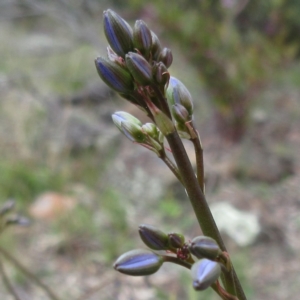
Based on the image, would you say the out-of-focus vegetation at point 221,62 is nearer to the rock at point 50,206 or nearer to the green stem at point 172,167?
the rock at point 50,206

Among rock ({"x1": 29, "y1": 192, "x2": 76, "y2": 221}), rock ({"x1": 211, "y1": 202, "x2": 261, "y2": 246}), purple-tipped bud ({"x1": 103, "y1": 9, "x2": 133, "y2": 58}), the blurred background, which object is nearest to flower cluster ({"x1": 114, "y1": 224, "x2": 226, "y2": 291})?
purple-tipped bud ({"x1": 103, "y1": 9, "x2": 133, "y2": 58})

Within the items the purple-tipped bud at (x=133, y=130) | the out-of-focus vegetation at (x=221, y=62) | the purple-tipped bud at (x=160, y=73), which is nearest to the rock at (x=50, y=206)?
the out-of-focus vegetation at (x=221, y=62)

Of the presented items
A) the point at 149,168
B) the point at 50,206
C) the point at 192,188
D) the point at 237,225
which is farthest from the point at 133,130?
the point at 149,168

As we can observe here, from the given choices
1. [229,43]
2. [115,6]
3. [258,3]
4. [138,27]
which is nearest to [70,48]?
[115,6]

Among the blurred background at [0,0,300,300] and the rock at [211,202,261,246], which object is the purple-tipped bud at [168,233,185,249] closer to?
the blurred background at [0,0,300,300]

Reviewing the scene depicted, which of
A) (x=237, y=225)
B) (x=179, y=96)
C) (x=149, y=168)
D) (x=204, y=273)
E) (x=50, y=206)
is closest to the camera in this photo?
(x=204, y=273)

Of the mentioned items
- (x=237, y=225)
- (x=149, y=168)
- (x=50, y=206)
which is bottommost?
(x=237, y=225)

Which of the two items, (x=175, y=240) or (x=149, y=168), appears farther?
(x=149, y=168)

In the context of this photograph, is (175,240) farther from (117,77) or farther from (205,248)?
(117,77)
